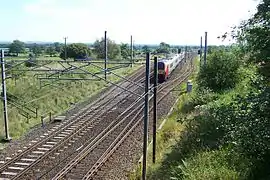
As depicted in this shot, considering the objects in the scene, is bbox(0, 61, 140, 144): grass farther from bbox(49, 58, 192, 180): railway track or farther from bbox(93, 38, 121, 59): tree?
bbox(93, 38, 121, 59): tree

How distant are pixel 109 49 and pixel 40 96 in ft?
119

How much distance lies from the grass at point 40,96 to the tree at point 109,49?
27210mm

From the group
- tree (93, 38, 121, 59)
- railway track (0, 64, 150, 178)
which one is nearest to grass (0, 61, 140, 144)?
railway track (0, 64, 150, 178)

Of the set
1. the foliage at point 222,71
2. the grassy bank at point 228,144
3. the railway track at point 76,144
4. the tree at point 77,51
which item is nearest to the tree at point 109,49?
the tree at point 77,51

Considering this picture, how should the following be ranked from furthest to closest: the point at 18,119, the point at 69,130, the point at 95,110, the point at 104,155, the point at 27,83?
the point at 27,83 → the point at 95,110 → the point at 18,119 → the point at 69,130 → the point at 104,155

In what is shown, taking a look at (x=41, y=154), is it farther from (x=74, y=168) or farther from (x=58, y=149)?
(x=74, y=168)

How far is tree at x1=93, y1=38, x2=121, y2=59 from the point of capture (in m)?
60.4

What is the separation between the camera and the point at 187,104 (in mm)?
20859

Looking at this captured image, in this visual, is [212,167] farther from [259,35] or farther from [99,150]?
[99,150]

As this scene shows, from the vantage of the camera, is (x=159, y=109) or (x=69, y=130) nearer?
(x=69, y=130)

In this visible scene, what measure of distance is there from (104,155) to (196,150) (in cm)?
486

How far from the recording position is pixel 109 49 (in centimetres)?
6062

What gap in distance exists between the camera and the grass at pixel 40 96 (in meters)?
19.0

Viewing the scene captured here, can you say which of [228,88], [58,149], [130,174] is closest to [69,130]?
[58,149]
